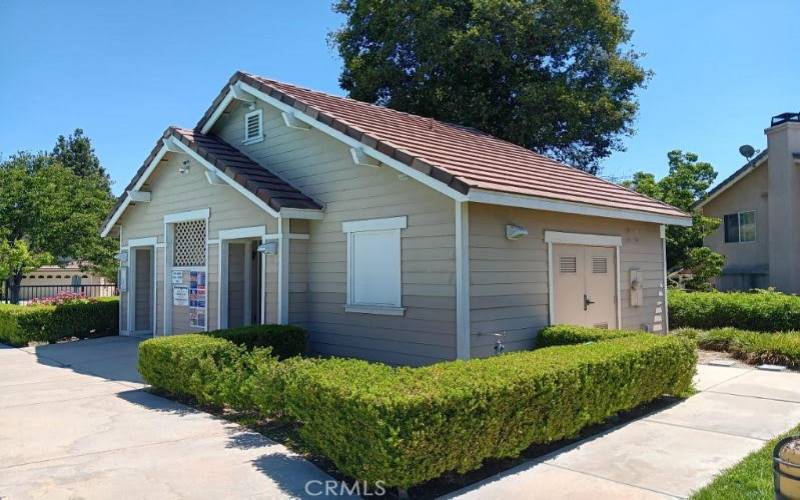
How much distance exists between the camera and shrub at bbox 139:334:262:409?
24.1 feet

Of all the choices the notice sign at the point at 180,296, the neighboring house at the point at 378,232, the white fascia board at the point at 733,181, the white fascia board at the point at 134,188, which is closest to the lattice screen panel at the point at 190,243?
the neighboring house at the point at 378,232

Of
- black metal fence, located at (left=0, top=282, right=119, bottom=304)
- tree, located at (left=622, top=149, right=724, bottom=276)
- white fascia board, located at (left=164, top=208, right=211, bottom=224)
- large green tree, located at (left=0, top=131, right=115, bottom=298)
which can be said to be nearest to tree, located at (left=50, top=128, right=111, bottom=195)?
black metal fence, located at (left=0, top=282, right=119, bottom=304)

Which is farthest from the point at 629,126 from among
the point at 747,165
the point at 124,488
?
the point at 124,488

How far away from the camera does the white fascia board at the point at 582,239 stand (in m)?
9.65

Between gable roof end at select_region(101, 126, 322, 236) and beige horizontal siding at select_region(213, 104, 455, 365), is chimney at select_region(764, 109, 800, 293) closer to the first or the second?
beige horizontal siding at select_region(213, 104, 455, 365)

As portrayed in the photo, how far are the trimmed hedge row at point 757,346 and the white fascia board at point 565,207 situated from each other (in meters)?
2.49

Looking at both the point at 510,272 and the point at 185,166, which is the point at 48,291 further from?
the point at 510,272

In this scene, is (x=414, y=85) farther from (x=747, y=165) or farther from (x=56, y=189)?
(x=56, y=189)

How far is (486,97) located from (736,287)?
1275 cm

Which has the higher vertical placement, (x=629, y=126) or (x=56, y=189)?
(x=629, y=126)

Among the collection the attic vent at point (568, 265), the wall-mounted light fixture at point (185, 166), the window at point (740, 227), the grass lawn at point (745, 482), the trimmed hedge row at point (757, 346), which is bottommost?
the grass lawn at point (745, 482)

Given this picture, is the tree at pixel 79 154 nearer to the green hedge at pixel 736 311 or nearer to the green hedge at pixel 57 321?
the green hedge at pixel 57 321

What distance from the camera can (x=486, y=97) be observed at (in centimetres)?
2162

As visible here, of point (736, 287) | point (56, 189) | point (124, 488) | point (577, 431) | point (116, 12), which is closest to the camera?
point (124, 488)
